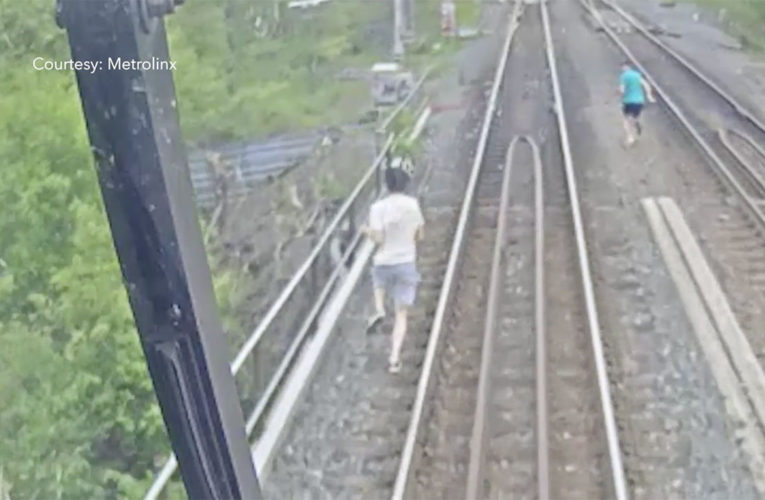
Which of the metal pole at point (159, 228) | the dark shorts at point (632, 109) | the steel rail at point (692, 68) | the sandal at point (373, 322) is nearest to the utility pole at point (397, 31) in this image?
the steel rail at point (692, 68)

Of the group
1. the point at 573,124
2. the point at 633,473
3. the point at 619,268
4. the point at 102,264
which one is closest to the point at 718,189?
the point at 619,268

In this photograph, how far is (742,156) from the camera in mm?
12258

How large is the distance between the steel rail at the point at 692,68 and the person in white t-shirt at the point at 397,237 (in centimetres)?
793

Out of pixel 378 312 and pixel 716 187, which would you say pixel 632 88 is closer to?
pixel 716 187

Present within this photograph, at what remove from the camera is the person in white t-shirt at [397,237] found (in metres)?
6.05

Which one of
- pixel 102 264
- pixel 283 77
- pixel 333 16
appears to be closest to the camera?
pixel 102 264

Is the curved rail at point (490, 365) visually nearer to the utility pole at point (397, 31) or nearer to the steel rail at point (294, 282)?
the steel rail at point (294, 282)

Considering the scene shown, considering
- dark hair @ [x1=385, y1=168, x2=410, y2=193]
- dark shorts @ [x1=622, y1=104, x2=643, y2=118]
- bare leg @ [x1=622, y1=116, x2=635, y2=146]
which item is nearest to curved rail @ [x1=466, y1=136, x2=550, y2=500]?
dark hair @ [x1=385, y1=168, x2=410, y2=193]

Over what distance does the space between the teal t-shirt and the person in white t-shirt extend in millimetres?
6077

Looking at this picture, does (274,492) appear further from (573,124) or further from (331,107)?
(573,124)

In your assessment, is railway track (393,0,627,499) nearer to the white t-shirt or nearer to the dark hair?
the white t-shirt

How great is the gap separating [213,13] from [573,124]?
19.1 ft

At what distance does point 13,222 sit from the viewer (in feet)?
20.1

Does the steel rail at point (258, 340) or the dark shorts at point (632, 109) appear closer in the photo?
the steel rail at point (258, 340)
